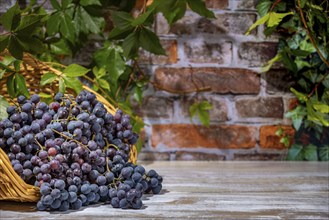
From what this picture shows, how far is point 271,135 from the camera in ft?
5.74

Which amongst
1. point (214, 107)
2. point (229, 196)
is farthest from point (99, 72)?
point (229, 196)

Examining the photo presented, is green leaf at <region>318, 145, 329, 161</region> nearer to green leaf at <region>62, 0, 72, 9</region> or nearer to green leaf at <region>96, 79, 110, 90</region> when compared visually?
green leaf at <region>96, 79, 110, 90</region>

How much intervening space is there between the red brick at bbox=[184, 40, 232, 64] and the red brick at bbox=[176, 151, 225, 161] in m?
0.28

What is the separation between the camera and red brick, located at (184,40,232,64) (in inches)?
67.9

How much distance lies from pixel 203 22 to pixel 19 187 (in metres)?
0.87

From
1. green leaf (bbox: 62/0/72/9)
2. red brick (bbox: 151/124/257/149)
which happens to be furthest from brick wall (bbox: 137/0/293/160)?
green leaf (bbox: 62/0/72/9)

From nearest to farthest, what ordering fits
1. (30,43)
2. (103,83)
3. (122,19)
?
(30,43) < (122,19) < (103,83)

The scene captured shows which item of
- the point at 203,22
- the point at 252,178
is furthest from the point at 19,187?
the point at 203,22

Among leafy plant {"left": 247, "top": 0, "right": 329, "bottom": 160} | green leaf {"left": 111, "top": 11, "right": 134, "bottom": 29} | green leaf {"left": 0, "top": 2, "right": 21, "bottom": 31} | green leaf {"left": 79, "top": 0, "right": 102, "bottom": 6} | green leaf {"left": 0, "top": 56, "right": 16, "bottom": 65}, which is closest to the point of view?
green leaf {"left": 0, "top": 2, "right": 21, "bottom": 31}

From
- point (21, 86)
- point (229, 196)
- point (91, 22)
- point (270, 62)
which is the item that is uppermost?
point (91, 22)

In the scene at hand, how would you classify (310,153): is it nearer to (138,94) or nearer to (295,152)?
(295,152)

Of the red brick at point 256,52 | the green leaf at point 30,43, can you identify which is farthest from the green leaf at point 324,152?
the green leaf at point 30,43

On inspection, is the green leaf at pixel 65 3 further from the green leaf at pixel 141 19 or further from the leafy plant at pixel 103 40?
the green leaf at pixel 141 19

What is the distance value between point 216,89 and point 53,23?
20.7 inches
